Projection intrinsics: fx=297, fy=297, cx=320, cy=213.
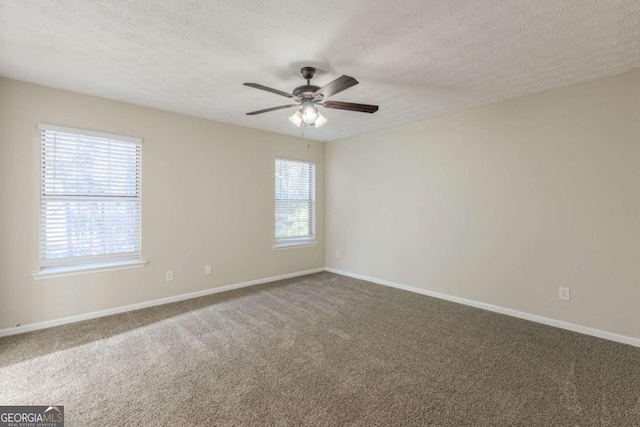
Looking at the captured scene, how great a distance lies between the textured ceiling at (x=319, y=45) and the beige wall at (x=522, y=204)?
1.31 ft

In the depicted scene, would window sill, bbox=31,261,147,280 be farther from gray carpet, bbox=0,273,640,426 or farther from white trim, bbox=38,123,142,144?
white trim, bbox=38,123,142,144

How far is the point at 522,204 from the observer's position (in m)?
3.34

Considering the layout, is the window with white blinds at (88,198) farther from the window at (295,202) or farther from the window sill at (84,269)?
the window at (295,202)

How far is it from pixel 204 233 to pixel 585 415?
4112 mm

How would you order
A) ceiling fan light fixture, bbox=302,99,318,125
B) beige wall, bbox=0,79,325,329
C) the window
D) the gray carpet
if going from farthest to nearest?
the window < beige wall, bbox=0,79,325,329 < ceiling fan light fixture, bbox=302,99,318,125 < the gray carpet

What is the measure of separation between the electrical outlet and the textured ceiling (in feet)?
6.84

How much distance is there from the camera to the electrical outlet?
120 inches

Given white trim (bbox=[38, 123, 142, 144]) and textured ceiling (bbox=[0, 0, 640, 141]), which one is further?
white trim (bbox=[38, 123, 142, 144])

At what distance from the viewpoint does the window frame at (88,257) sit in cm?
301

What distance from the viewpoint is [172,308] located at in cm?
363

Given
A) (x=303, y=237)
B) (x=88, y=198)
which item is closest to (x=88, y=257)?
(x=88, y=198)

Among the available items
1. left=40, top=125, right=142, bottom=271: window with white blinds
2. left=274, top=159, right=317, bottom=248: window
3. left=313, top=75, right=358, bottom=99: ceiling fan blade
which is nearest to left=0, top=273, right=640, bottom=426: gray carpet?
left=40, top=125, right=142, bottom=271: window with white blinds

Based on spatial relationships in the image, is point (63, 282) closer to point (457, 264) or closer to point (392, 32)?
point (392, 32)

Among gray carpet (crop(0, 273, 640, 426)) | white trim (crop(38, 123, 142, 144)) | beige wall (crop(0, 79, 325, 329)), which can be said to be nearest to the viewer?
gray carpet (crop(0, 273, 640, 426))
